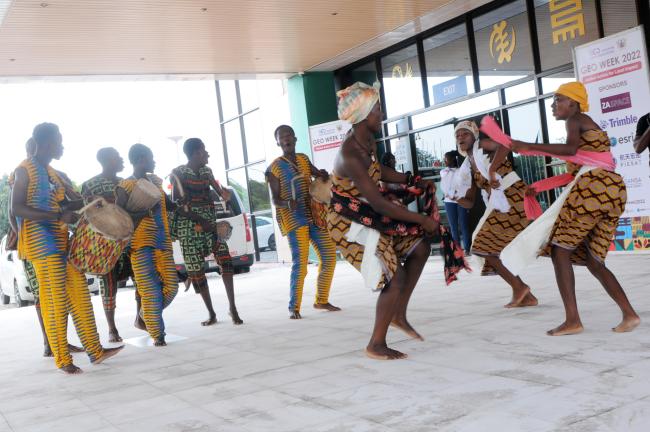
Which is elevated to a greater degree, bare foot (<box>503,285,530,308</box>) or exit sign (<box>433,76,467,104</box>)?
exit sign (<box>433,76,467,104</box>)

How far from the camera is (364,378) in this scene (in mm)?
3861

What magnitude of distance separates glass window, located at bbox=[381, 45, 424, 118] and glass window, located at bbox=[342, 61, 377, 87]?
0.37 meters

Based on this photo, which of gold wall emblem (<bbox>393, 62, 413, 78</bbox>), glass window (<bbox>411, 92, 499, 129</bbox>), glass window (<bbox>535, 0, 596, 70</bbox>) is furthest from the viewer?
gold wall emblem (<bbox>393, 62, 413, 78</bbox>)

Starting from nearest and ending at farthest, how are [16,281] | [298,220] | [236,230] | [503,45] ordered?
[298,220] < [503,45] < [16,281] < [236,230]

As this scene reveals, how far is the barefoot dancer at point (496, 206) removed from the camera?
18.4 ft

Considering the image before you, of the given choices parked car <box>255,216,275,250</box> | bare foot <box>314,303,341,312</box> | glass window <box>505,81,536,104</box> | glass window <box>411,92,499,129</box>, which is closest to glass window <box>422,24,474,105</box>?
glass window <box>411,92,499,129</box>

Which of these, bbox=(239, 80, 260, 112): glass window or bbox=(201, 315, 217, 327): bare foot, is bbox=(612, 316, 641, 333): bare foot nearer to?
bbox=(201, 315, 217, 327): bare foot

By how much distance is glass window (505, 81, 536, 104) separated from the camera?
10555 millimetres

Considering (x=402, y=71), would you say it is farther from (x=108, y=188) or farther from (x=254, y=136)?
(x=108, y=188)

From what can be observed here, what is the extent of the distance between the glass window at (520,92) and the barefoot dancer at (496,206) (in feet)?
16.7

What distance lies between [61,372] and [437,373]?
2766 mm

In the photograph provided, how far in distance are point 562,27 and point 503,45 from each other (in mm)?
1227

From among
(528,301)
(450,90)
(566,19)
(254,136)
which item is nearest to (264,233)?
(254,136)

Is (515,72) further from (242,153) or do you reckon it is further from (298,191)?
(242,153)
